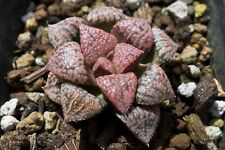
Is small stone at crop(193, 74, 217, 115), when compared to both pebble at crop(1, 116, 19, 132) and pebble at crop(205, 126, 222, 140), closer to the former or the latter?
pebble at crop(205, 126, 222, 140)

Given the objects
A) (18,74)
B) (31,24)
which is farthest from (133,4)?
(18,74)

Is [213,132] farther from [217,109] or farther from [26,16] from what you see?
[26,16]

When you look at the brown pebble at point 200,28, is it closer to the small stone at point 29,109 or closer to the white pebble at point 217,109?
the white pebble at point 217,109

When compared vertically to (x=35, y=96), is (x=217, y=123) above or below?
below

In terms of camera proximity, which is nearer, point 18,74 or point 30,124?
point 30,124

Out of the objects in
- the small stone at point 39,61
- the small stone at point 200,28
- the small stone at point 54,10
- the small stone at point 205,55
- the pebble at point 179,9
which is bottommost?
the small stone at point 205,55

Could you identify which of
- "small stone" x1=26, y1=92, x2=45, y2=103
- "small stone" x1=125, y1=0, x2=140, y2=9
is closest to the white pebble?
"small stone" x1=125, y1=0, x2=140, y2=9

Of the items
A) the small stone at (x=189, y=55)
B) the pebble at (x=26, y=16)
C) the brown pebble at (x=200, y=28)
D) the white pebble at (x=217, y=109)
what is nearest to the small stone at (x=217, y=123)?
the white pebble at (x=217, y=109)
